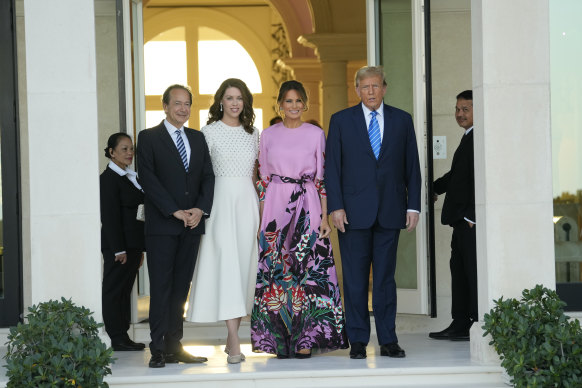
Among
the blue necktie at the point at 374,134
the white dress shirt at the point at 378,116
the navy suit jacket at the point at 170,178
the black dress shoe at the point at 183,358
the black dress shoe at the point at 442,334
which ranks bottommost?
the black dress shoe at the point at 442,334

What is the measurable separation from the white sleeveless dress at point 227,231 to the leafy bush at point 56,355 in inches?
33.0

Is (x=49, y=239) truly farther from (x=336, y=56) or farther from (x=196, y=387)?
(x=336, y=56)

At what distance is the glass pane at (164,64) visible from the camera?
62.0ft

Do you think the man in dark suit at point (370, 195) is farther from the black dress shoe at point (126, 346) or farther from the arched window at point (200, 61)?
the arched window at point (200, 61)

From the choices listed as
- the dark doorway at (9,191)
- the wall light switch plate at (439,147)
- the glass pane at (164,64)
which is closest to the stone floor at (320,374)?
the dark doorway at (9,191)

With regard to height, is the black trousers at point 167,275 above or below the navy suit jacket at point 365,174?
below

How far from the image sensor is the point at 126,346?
256 inches

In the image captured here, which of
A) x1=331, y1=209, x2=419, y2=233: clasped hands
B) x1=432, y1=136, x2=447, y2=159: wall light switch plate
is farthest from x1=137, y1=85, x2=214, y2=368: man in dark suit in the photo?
x1=432, y1=136, x2=447, y2=159: wall light switch plate

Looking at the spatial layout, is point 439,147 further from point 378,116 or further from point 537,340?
point 537,340

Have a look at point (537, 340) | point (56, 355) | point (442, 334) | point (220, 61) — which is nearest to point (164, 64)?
point (220, 61)

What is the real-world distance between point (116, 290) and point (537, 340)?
9.65ft

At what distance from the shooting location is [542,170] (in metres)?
5.52

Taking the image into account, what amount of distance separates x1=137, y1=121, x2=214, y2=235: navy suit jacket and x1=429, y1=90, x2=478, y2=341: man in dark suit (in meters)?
1.80

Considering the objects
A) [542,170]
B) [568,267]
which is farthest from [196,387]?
[568,267]
